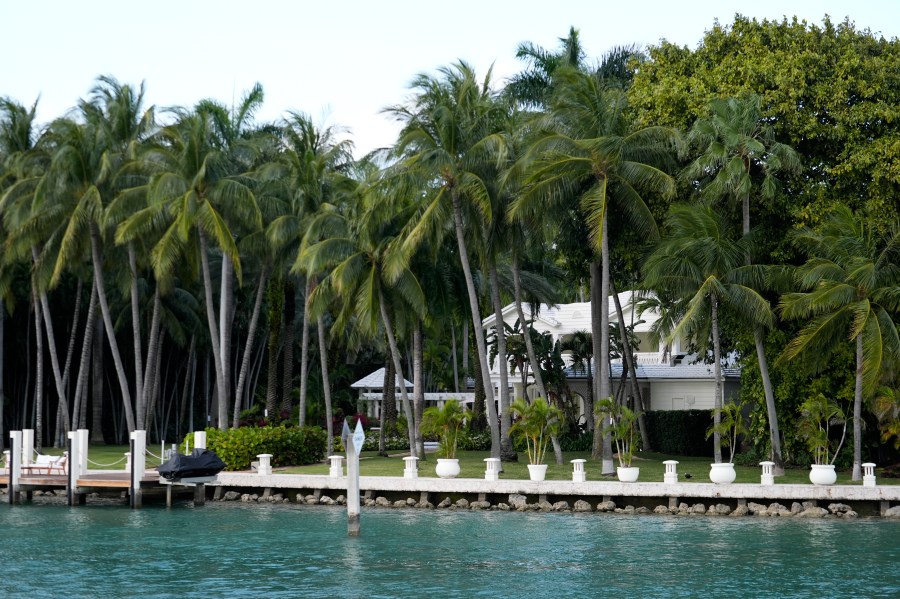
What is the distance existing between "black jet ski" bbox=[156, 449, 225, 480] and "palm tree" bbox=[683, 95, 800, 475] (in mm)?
16911

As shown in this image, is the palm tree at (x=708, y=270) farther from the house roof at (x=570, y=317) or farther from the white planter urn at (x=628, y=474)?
the house roof at (x=570, y=317)

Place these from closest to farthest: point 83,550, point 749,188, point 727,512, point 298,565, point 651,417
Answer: point 298,565
point 83,550
point 727,512
point 749,188
point 651,417

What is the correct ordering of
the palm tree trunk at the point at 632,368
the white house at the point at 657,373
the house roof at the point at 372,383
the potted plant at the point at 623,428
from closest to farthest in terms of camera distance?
the potted plant at the point at 623,428 < the palm tree trunk at the point at 632,368 < the white house at the point at 657,373 < the house roof at the point at 372,383

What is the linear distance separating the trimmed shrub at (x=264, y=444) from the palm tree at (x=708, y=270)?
1403cm

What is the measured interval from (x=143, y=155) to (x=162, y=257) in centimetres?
414

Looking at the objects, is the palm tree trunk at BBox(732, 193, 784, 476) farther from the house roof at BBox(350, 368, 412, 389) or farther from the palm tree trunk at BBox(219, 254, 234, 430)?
the house roof at BBox(350, 368, 412, 389)

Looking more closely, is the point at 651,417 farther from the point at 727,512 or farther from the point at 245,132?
the point at 245,132

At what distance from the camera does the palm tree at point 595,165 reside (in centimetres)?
3625

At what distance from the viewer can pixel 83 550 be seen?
2722cm

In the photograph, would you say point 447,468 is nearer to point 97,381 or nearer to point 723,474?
point 723,474

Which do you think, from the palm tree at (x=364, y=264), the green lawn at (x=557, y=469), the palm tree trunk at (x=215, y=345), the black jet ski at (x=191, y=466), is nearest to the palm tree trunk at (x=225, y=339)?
the palm tree trunk at (x=215, y=345)

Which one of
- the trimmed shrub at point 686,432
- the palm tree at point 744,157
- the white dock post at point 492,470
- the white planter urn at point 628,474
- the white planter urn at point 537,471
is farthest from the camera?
the trimmed shrub at point 686,432

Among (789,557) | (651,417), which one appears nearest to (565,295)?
(651,417)

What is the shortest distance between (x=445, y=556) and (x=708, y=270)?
14.1m
